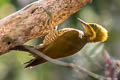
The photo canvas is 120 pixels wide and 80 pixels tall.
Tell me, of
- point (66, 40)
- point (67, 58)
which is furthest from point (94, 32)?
point (67, 58)

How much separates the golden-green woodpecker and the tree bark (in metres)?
0.04

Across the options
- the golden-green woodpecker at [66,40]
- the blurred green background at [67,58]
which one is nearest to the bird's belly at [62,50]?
the golden-green woodpecker at [66,40]

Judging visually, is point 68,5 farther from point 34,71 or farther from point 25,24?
point 34,71

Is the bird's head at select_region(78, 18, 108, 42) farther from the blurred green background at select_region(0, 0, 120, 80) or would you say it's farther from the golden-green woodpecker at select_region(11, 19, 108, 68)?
the blurred green background at select_region(0, 0, 120, 80)

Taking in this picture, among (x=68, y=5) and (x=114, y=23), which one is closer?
(x=68, y=5)

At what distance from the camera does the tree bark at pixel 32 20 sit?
1.04m

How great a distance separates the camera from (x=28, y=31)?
1062 millimetres

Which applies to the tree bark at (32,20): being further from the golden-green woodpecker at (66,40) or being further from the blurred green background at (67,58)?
the blurred green background at (67,58)

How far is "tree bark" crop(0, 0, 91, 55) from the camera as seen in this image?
1038 millimetres

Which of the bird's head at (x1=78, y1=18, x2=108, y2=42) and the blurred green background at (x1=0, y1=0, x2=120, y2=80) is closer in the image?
the bird's head at (x1=78, y1=18, x2=108, y2=42)

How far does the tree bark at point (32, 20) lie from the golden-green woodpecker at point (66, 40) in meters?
0.04

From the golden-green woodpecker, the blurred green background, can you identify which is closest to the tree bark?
the golden-green woodpecker

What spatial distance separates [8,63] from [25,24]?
188 centimetres

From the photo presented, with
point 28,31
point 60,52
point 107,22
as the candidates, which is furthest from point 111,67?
point 107,22
